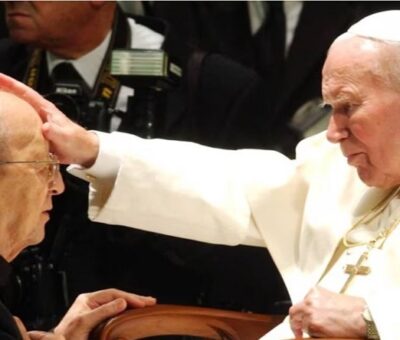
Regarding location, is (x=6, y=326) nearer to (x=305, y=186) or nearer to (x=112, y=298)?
(x=112, y=298)

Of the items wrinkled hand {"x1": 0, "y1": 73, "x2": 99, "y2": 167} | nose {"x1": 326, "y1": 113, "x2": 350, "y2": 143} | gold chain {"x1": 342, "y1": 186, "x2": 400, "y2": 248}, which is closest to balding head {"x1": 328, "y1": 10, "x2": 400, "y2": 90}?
nose {"x1": 326, "y1": 113, "x2": 350, "y2": 143}

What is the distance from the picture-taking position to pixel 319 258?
342cm

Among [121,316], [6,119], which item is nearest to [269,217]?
[121,316]

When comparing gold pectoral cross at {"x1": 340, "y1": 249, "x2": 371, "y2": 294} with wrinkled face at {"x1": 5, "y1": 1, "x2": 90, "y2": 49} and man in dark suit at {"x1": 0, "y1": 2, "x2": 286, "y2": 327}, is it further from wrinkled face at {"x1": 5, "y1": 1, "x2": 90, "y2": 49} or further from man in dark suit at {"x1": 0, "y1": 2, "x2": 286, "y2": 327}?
wrinkled face at {"x1": 5, "y1": 1, "x2": 90, "y2": 49}

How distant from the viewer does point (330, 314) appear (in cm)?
296

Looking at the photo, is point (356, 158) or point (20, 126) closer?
point (20, 126)

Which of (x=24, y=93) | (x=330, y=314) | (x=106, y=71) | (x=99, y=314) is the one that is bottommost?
(x=99, y=314)

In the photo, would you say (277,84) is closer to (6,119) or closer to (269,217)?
(269,217)

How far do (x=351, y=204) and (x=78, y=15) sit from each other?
168 centimetres

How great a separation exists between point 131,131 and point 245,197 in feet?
2.49

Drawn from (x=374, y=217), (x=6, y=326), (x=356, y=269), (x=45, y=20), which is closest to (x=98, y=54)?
(x=45, y=20)

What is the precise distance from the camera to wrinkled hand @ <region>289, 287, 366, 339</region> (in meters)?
A: 2.94

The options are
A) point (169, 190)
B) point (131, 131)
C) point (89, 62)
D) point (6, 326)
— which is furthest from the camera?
point (89, 62)

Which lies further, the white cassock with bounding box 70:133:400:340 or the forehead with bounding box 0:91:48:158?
the white cassock with bounding box 70:133:400:340
